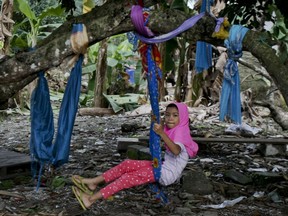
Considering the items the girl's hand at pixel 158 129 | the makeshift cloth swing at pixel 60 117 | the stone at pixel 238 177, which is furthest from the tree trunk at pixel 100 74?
the girl's hand at pixel 158 129

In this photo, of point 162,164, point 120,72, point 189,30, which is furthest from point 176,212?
point 120,72

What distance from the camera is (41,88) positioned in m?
4.10

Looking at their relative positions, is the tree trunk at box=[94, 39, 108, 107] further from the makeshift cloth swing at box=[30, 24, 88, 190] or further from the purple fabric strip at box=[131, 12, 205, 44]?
the purple fabric strip at box=[131, 12, 205, 44]

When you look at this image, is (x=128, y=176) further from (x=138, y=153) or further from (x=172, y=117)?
(x=138, y=153)

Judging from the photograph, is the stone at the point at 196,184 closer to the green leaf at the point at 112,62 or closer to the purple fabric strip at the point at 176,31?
the purple fabric strip at the point at 176,31

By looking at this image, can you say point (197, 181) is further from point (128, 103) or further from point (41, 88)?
point (128, 103)

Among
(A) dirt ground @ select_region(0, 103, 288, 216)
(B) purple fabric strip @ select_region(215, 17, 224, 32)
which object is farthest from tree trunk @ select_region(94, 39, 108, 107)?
(B) purple fabric strip @ select_region(215, 17, 224, 32)

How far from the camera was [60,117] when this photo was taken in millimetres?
3988

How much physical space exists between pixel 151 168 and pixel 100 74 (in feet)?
26.0

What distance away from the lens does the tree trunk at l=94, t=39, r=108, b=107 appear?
36.7ft

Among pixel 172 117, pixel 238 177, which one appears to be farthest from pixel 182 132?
pixel 238 177

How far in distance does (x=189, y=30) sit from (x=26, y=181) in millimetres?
2297

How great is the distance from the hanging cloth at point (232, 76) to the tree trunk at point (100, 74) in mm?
6923

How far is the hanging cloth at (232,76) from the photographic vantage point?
378 centimetres
